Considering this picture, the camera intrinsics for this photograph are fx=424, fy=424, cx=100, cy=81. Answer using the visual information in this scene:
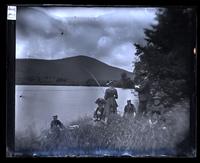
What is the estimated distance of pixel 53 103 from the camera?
3943mm

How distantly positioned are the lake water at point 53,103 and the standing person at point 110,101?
Result: 0.13 ft

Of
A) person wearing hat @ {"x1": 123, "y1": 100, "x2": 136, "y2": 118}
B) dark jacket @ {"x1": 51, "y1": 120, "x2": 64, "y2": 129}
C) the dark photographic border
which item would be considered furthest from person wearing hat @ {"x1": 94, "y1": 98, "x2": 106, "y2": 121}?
the dark photographic border

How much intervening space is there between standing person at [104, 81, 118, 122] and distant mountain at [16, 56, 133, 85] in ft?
0.36

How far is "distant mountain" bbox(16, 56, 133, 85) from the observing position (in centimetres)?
394

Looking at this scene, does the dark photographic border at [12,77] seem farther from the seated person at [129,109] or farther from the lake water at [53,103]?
the seated person at [129,109]

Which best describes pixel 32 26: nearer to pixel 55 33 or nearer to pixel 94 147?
pixel 55 33

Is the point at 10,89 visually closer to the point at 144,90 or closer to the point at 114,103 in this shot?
the point at 114,103

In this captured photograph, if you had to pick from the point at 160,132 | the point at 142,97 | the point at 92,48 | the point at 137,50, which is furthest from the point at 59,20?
the point at 160,132

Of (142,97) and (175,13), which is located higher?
(175,13)

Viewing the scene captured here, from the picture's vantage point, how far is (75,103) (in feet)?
13.0

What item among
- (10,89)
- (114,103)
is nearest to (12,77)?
(10,89)

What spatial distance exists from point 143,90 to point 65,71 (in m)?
0.75

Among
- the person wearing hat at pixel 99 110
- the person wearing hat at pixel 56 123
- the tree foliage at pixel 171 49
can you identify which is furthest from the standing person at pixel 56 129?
the tree foliage at pixel 171 49

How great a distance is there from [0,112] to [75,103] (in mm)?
686
